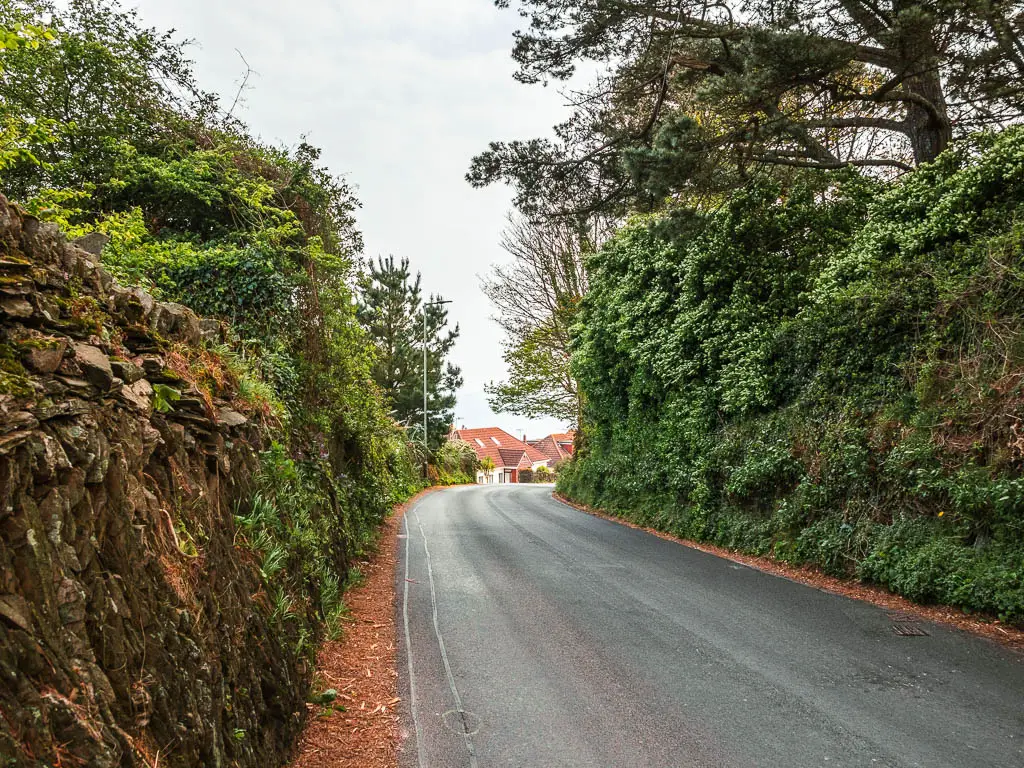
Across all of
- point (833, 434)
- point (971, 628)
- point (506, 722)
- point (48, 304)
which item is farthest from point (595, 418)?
point (48, 304)

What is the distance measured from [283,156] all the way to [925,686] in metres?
11.7

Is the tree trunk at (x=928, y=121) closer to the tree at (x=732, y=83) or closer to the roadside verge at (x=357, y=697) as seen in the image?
the tree at (x=732, y=83)

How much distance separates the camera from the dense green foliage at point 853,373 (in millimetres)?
7148

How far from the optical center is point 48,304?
120 inches

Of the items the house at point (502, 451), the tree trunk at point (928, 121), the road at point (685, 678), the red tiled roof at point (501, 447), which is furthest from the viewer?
the house at point (502, 451)

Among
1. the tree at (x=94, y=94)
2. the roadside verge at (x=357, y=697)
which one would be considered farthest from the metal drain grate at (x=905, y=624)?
the tree at (x=94, y=94)

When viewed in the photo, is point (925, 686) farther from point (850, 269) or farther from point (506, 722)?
point (850, 269)

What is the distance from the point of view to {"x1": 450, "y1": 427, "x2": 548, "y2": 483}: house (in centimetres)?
6716

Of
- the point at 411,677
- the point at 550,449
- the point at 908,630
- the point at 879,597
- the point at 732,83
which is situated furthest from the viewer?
the point at 550,449

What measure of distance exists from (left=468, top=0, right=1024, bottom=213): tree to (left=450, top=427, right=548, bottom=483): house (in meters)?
53.5

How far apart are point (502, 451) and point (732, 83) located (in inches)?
2536

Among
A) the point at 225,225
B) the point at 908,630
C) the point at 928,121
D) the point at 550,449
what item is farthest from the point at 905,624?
the point at 550,449

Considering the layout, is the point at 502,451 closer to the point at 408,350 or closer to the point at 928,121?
the point at 408,350

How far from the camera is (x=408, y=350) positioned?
33031 millimetres
